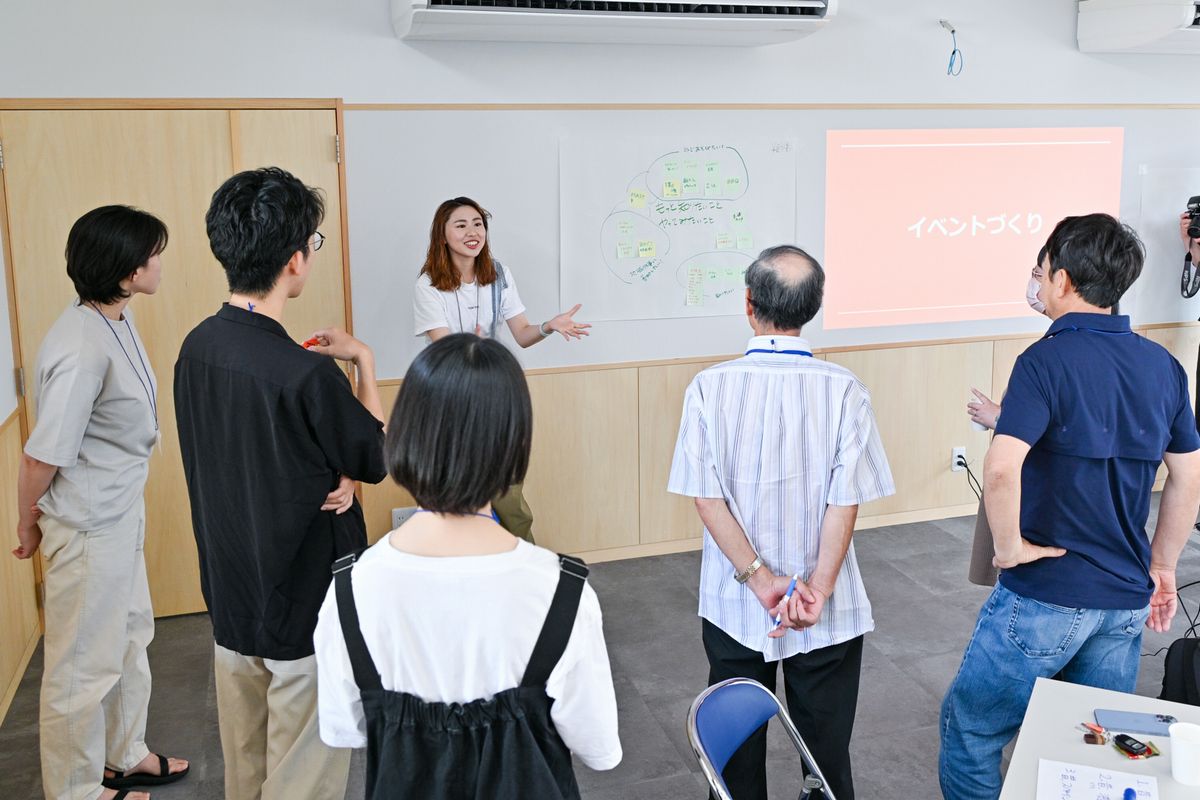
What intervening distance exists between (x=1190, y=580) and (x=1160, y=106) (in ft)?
8.21

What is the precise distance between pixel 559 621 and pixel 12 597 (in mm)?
3002

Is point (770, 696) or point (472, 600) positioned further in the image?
point (770, 696)

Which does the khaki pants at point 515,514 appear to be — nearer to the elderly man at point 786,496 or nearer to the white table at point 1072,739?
the elderly man at point 786,496

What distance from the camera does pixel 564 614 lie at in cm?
136

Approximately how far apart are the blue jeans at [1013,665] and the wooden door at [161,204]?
2.87 meters

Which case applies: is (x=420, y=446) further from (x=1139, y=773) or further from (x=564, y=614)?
(x=1139, y=773)

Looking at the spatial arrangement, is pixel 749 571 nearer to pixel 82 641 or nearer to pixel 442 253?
pixel 82 641

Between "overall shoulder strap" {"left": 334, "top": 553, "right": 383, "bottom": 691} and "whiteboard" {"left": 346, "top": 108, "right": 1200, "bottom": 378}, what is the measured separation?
9.71 ft

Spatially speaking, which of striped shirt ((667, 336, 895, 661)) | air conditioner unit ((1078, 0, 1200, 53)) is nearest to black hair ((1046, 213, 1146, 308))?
striped shirt ((667, 336, 895, 661))

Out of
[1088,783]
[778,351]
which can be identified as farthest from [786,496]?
[1088,783]

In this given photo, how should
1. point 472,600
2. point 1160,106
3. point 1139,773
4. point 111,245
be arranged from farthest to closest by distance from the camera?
point 1160,106, point 111,245, point 1139,773, point 472,600

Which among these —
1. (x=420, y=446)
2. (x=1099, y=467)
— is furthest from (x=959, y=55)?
(x=420, y=446)

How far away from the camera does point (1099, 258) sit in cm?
219

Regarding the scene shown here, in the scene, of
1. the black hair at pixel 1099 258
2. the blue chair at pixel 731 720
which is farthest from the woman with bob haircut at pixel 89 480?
the black hair at pixel 1099 258
